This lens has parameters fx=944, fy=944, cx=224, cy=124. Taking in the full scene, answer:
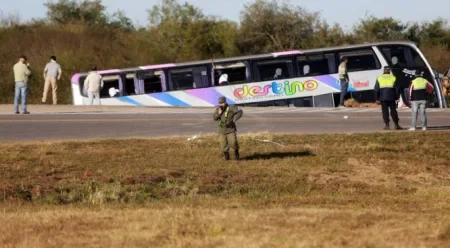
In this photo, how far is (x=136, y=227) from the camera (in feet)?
36.3

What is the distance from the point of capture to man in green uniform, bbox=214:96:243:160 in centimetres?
1916

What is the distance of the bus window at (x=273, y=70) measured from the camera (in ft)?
A: 136

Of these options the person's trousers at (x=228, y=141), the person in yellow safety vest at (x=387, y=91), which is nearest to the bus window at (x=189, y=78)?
the person in yellow safety vest at (x=387, y=91)

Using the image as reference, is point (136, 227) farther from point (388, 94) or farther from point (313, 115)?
point (313, 115)

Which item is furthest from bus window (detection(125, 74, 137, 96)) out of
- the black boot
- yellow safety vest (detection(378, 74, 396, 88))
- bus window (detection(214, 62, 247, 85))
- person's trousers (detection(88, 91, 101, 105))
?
the black boot

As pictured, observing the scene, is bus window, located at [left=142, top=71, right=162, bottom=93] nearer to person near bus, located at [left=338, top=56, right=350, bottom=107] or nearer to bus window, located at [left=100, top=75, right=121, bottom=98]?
bus window, located at [left=100, top=75, right=121, bottom=98]

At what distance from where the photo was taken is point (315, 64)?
41406 mm

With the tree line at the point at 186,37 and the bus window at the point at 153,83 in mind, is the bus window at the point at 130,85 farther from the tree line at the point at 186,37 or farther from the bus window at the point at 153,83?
the tree line at the point at 186,37

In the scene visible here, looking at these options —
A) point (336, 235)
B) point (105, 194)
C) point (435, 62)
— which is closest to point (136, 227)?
point (336, 235)

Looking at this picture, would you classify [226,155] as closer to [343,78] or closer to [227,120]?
[227,120]

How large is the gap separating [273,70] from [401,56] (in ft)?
18.3

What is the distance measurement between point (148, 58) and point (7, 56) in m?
8.63

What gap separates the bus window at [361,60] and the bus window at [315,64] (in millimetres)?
575

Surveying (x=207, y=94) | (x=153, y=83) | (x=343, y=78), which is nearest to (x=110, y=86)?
(x=153, y=83)
